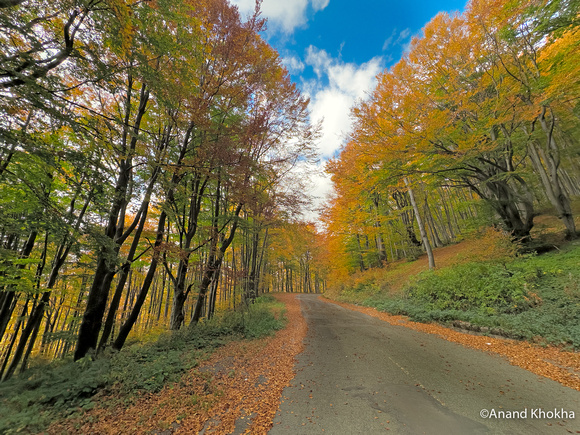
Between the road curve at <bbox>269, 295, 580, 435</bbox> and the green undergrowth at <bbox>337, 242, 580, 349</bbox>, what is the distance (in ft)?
5.67

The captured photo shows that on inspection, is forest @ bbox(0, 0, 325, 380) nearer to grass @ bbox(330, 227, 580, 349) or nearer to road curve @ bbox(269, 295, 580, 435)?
road curve @ bbox(269, 295, 580, 435)

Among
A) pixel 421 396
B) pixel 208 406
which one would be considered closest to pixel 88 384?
pixel 208 406

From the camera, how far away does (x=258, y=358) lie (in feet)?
19.1

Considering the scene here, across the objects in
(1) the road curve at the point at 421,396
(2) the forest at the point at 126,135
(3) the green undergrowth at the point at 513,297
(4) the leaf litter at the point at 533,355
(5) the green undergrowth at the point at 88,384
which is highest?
(2) the forest at the point at 126,135

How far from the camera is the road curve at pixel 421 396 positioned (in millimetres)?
2906

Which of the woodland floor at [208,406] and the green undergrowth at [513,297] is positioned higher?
the green undergrowth at [513,297]

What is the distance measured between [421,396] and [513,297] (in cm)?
576

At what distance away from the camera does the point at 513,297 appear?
6805 millimetres

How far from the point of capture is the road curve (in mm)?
2906

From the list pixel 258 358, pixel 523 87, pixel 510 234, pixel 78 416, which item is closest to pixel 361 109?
pixel 523 87

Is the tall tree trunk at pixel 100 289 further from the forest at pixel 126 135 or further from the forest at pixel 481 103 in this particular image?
the forest at pixel 481 103

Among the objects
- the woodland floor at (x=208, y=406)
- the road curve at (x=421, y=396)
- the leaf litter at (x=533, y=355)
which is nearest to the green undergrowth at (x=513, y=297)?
the leaf litter at (x=533, y=355)

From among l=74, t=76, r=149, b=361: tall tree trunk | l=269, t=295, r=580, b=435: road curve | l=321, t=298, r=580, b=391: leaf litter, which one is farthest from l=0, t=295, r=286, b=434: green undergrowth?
l=321, t=298, r=580, b=391: leaf litter

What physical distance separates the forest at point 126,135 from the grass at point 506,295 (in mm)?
7124
